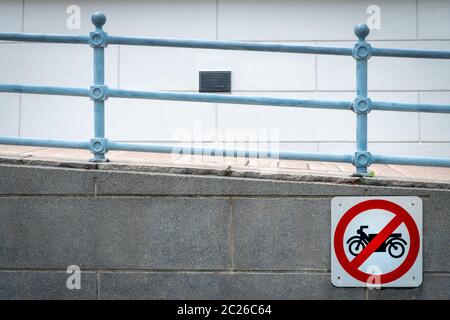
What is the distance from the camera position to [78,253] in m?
3.21

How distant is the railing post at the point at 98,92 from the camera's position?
3.21 meters

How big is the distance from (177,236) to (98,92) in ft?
3.64

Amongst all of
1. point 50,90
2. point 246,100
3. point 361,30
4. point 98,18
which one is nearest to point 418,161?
point 361,30

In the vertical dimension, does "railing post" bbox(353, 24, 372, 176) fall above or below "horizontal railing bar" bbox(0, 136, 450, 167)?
above

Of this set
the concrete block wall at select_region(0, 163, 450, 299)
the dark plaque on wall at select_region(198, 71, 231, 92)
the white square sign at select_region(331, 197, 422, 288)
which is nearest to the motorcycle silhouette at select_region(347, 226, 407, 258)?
the white square sign at select_region(331, 197, 422, 288)

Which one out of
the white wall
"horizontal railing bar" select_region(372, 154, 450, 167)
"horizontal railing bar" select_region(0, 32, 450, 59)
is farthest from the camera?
the white wall

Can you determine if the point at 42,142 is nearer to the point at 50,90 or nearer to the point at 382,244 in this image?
the point at 50,90

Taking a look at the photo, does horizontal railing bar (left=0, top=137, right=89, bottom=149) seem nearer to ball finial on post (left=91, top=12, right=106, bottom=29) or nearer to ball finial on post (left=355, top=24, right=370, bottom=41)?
ball finial on post (left=91, top=12, right=106, bottom=29)

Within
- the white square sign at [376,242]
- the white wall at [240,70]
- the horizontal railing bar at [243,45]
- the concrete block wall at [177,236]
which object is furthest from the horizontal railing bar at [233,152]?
the white wall at [240,70]

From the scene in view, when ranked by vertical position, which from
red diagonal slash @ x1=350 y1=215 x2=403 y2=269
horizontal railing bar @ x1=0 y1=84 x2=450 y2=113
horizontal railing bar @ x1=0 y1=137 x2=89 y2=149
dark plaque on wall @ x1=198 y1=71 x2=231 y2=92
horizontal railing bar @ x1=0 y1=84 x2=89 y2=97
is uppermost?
dark plaque on wall @ x1=198 y1=71 x2=231 y2=92

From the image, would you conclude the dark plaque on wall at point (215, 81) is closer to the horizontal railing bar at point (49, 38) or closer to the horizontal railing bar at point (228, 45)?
the horizontal railing bar at point (228, 45)

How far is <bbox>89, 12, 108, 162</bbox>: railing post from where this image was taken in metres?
3.21

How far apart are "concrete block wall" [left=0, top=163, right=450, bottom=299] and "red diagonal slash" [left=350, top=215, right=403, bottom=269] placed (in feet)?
0.58

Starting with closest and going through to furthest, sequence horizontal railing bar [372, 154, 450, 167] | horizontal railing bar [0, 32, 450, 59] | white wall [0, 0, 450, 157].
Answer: horizontal railing bar [372, 154, 450, 167]
horizontal railing bar [0, 32, 450, 59]
white wall [0, 0, 450, 157]
